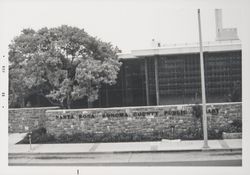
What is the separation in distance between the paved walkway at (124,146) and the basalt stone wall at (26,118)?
7.28 ft

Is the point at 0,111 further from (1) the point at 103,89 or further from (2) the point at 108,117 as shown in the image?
(1) the point at 103,89

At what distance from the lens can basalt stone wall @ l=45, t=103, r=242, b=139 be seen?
15453 mm

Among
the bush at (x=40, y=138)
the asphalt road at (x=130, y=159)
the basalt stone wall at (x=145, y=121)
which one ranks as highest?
the basalt stone wall at (x=145, y=121)

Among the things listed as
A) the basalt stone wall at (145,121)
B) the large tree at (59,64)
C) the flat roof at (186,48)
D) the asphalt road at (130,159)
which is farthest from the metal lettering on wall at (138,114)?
the flat roof at (186,48)

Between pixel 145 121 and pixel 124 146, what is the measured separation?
Result: 178cm

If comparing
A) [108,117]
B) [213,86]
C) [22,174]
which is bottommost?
[22,174]

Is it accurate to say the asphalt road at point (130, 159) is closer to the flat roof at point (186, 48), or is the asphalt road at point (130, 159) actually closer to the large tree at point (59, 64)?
the large tree at point (59, 64)

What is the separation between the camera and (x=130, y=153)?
44.6 ft

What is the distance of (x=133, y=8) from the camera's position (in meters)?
10.3

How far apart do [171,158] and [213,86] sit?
6642mm

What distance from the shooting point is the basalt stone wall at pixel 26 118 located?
17453mm

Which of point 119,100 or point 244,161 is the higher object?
point 119,100

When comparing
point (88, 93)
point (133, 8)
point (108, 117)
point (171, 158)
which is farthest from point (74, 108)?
point (133, 8)

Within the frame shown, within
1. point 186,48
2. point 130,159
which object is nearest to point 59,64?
point 130,159
